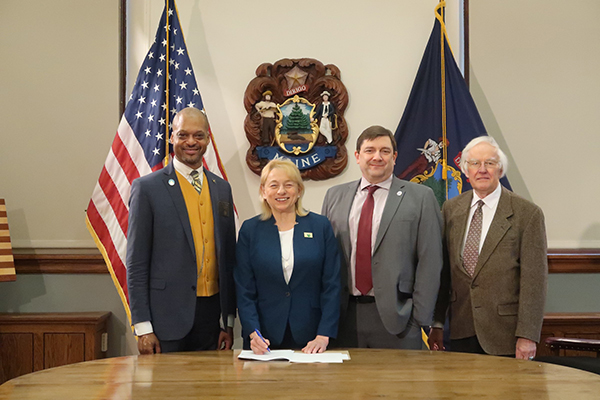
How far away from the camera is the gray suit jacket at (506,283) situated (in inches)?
95.4

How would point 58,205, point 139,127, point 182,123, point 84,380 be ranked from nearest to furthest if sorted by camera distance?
point 84,380 < point 182,123 < point 139,127 < point 58,205

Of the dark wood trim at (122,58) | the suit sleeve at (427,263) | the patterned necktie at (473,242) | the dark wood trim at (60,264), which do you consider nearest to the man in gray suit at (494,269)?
the patterned necktie at (473,242)

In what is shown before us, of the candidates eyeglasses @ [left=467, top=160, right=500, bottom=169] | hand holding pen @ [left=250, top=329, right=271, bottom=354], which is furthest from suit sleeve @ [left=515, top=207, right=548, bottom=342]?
hand holding pen @ [left=250, top=329, right=271, bottom=354]

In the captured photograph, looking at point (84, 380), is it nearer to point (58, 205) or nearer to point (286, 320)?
point (286, 320)

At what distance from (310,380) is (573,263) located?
2726 millimetres

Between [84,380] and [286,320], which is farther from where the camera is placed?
[286,320]

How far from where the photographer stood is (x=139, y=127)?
348 cm

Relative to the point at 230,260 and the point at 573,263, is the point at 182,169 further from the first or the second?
the point at 573,263

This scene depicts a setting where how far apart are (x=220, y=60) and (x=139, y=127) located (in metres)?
0.79

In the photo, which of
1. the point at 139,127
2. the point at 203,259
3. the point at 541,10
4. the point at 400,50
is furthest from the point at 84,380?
the point at 541,10

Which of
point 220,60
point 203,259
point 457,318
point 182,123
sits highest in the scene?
point 220,60

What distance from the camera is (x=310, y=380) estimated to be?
1696 millimetres

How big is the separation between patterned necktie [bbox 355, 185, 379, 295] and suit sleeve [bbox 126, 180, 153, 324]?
0.91 metres

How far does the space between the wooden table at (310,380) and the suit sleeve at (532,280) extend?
478mm
